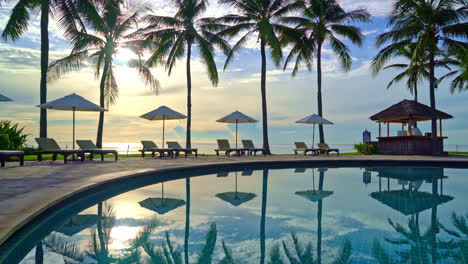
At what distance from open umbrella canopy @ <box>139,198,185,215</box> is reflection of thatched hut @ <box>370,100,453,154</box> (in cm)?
1689

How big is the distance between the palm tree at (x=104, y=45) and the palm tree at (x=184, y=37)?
43.4 inches

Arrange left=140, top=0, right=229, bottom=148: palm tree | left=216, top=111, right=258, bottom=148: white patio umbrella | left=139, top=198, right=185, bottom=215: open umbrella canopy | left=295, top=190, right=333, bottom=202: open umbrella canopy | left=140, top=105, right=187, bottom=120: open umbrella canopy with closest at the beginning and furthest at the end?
left=139, top=198, right=185, bottom=215: open umbrella canopy < left=295, top=190, right=333, bottom=202: open umbrella canopy < left=140, top=105, right=187, bottom=120: open umbrella canopy < left=216, top=111, right=258, bottom=148: white patio umbrella < left=140, top=0, right=229, bottom=148: palm tree

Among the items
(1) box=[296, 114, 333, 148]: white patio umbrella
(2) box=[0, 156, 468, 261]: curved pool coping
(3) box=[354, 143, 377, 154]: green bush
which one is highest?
(1) box=[296, 114, 333, 148]: white patio umbrella

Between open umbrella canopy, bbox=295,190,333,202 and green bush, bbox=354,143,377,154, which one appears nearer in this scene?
open umbrella canopy, bbox=295,190,333,202

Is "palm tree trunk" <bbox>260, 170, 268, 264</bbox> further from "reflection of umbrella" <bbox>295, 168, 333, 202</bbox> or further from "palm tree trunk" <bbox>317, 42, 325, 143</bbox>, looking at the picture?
"palm tree trunk" <bbox>317, 42, 325, 143</bbox>

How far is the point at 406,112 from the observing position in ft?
62.7

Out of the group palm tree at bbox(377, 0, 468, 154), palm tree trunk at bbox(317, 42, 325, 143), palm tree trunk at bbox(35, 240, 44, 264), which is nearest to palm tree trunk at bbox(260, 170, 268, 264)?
palm tree trunk at bbox(35, 240, 44, 264)

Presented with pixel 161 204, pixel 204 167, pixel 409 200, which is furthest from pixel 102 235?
pixel 204 167

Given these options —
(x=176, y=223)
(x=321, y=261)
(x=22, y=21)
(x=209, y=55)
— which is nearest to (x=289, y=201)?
(x=176, y=223)

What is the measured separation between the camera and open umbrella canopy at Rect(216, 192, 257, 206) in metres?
6.25

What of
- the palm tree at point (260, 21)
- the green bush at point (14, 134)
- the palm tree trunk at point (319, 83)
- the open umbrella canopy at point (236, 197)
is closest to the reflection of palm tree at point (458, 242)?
the open umbrella canopy at point (236, 197)

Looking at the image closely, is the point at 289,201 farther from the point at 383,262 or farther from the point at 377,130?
the point at 377,130

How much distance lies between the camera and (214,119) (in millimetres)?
18516

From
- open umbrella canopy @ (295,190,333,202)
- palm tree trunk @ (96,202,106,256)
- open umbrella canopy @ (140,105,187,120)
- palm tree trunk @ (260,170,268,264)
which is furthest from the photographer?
open umbrella canopy @ (140,105,187,120)
